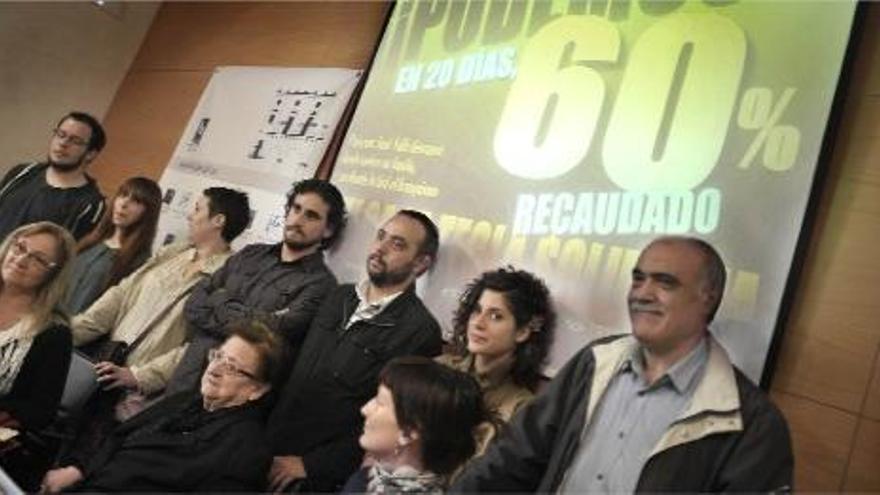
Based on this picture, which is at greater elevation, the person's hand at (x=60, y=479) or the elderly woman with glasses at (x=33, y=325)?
the elderly woman with glasses at (x=33, y=325)

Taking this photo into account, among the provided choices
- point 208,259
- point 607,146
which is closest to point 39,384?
point 208,259

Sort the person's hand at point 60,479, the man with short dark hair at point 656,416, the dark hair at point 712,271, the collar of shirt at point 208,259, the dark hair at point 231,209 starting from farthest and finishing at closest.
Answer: the dark hair at point 231,209, the collar of shirt at point 208,259, the person's hand at point 60,479, the dark hair at point 712,271, the man with short dark hair at point 656,416

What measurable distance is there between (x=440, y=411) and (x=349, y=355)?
393 millimetres

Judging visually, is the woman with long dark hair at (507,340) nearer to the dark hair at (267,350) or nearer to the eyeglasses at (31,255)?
the dark hair at (267,350)

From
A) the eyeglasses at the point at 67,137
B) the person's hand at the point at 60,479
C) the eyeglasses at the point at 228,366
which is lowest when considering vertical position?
the person's hand at the point at 60,479

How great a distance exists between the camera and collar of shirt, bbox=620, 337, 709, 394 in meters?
1.27

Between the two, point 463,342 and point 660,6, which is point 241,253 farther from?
point 660,6

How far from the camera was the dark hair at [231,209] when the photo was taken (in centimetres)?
237

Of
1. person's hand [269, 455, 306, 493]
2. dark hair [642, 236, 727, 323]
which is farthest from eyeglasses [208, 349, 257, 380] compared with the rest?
dark hair [642, 236, 727, 323]

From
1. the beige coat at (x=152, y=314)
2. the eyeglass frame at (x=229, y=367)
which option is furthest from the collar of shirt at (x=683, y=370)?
the beige coat at (x=152, y=314)

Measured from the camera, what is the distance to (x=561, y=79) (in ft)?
6.04

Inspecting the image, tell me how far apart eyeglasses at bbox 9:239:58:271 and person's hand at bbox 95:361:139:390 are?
324 millimetres

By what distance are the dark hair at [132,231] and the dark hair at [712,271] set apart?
1727 mm

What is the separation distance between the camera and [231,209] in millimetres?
2393
